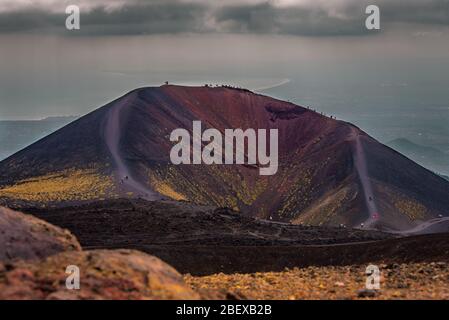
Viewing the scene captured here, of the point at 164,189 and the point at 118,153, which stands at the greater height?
the point at 118,153

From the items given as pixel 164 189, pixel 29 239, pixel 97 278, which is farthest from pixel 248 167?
pixel 97 278

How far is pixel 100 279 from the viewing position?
13891 millimetres

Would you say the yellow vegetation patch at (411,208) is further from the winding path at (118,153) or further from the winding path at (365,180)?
the winding path at (118,153)

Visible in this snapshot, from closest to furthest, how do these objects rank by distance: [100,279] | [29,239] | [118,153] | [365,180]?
[100,279] → [29,239] → [365,180] → [118,153]

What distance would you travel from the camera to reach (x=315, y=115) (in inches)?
4793

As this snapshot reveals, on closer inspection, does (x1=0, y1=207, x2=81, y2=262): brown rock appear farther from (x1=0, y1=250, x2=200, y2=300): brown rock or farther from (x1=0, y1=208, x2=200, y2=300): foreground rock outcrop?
(x1=0, y1=250, x2=200, y2=300): brown rock

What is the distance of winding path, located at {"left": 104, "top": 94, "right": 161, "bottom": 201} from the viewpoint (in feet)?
266

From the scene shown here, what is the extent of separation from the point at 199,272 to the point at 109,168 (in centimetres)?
5494

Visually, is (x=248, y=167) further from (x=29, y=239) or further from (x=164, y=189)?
(x=29, y=239)

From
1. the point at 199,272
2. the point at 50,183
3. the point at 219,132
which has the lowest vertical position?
the point at 199,272

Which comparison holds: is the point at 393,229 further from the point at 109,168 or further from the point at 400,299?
the point at 400,299

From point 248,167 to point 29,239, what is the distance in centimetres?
8569
